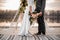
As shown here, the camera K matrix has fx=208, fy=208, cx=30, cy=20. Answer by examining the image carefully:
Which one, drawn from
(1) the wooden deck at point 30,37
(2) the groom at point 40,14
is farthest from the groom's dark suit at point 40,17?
(1) the wooden deck at point 30,37

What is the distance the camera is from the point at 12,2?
3004 mm


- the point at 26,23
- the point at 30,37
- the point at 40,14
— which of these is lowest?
the point at 30,37

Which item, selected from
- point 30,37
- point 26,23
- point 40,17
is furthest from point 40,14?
point 30,37

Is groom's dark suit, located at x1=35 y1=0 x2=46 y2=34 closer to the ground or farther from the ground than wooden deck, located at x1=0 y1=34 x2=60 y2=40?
farther from the ground

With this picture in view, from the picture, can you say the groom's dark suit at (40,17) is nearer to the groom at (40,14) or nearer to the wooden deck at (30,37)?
the groom at (40,14)

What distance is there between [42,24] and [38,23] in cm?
6

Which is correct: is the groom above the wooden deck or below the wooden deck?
above

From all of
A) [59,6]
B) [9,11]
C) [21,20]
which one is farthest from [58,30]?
[9,11]

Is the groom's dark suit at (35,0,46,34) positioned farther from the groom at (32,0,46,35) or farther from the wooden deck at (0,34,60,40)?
the wooden deck at (0,34,60,40)

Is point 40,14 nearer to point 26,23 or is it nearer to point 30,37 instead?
point 26,23

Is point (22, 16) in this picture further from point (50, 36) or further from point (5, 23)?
point (50, 36)

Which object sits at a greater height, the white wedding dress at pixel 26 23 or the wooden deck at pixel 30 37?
the white wedding dress at pixel 26 23

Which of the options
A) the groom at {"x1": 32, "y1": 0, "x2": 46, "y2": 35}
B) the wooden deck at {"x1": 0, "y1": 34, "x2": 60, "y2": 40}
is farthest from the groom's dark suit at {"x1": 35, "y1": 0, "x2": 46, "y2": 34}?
the wooden deck at {"x1": 0, "y1": 34, "x2": 60, "y2": 40}

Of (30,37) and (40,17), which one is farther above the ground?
(40,17)
